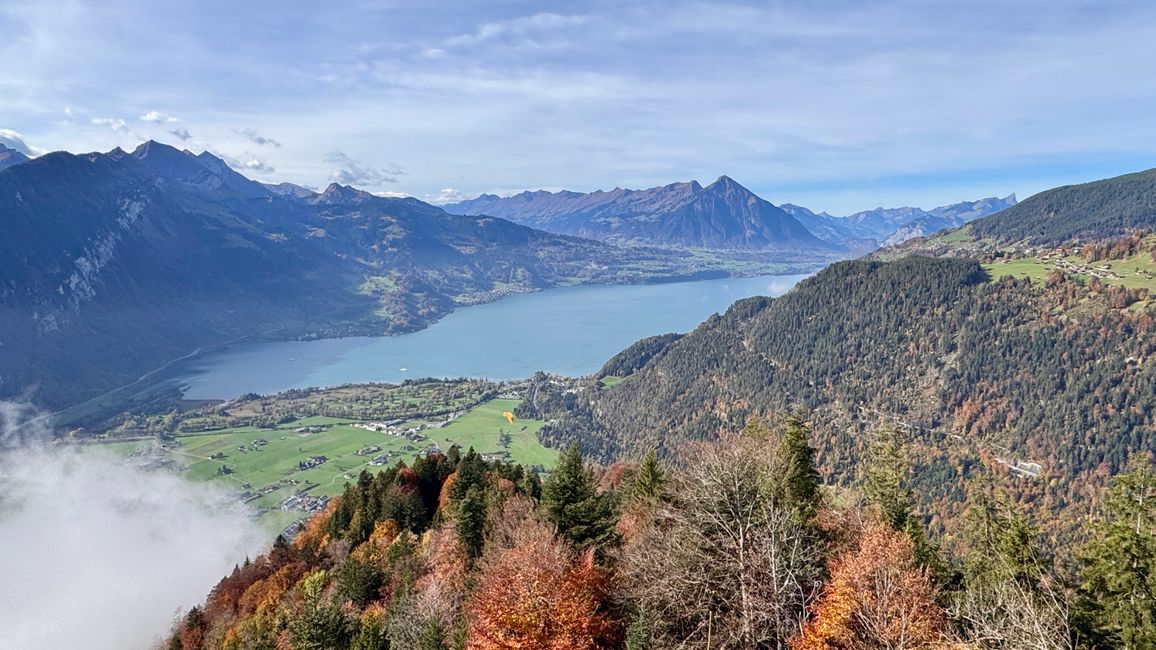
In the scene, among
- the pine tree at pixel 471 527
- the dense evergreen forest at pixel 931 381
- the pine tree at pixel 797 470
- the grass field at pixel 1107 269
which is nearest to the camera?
the pine tree at pixel 797 470

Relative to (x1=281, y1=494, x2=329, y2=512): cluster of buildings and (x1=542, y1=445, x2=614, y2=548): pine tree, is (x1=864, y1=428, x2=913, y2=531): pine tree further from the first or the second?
(x1=281, y1=494, x2=329, y2=512): cluster of buildings

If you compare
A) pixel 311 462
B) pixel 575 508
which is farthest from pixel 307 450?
pixel 575 508

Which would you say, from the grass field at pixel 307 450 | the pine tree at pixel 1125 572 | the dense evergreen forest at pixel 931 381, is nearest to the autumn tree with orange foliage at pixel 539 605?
the pine tree at pixel 1125 572

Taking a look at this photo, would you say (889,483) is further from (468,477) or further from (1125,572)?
(468,477)

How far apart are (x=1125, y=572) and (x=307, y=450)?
13985cm

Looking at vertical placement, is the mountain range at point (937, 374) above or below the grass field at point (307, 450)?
above

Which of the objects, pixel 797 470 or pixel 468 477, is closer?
pixel 797 470

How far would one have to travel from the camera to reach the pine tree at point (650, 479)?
30.1m

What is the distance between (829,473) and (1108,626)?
99.6 m

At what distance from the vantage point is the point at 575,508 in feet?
85.8

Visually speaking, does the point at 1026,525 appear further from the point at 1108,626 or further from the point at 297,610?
the point at 297,610

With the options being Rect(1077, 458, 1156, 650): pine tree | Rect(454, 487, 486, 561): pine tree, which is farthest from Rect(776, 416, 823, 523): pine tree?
Rect(454, 487, 486, 561): pine tree

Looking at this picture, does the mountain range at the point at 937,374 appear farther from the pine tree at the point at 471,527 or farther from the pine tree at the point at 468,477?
the pine tree at the point at 471,527

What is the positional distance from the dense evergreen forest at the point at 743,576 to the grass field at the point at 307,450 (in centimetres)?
8612
